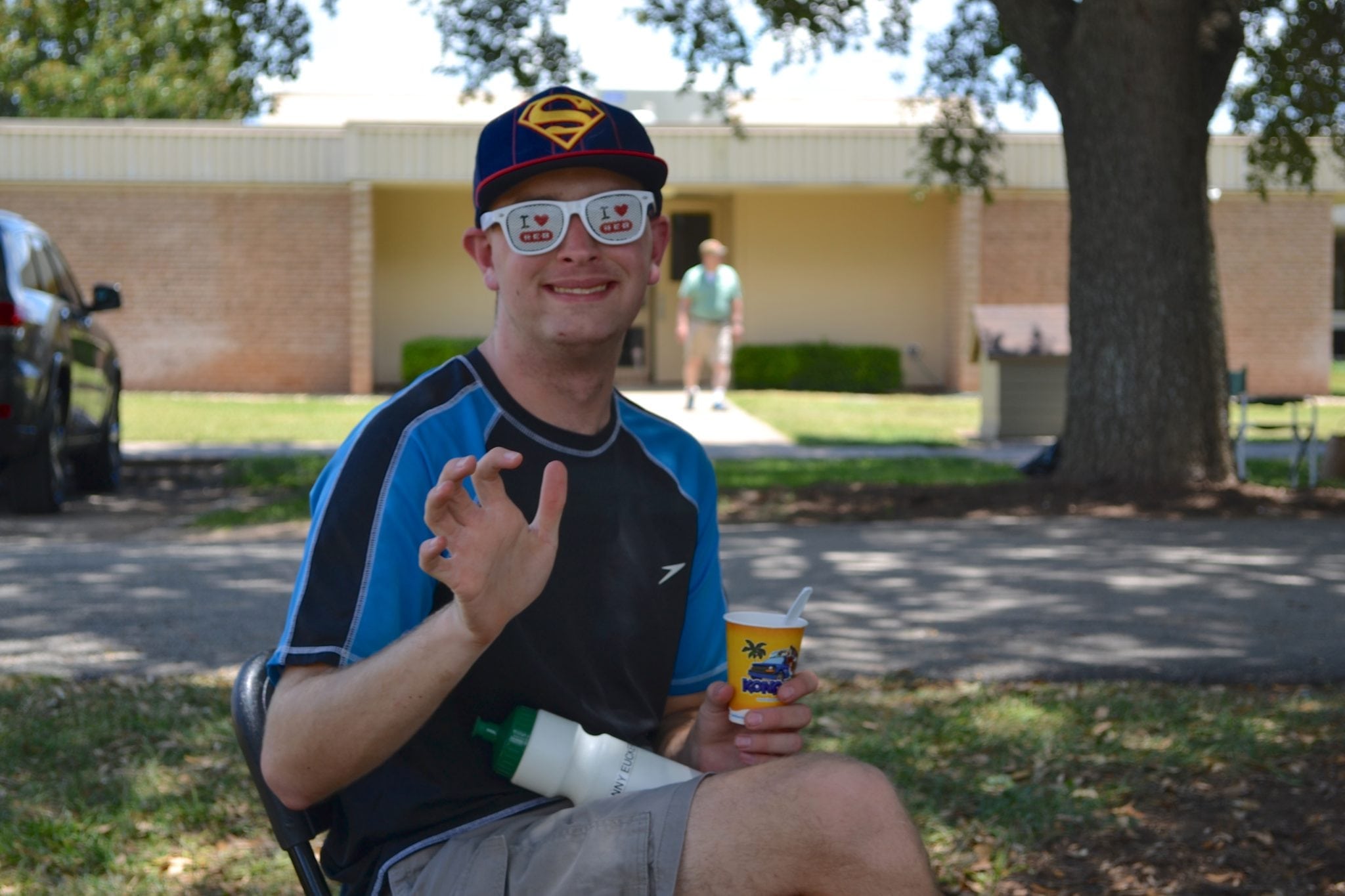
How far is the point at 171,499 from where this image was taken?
1205 centimetres

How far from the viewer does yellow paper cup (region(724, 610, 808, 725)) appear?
2.46m

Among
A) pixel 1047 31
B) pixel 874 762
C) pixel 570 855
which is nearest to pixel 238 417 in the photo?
pixel 1047 31

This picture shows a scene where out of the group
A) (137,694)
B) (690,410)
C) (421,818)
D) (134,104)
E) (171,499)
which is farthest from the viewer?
(134,104)

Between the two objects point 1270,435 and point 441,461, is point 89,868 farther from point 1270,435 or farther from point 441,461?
point 1270,435

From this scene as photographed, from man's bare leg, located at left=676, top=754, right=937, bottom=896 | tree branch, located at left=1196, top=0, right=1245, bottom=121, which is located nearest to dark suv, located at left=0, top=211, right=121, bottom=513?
tree branch, located at left=1196, top=0, right=1245, bottom=121

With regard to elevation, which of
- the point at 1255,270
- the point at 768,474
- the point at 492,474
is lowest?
the point at 768,474

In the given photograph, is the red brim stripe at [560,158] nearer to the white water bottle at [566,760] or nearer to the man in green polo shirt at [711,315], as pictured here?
the white water bottle at [566,760]

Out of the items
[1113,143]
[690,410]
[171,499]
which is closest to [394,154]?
[690,410]

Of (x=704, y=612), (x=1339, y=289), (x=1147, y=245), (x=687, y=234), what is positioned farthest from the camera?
(x=1339, y=289)

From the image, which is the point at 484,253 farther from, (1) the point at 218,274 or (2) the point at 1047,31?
(1) the point at 218,274

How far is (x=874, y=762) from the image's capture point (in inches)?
186

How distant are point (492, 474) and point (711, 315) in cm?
1806

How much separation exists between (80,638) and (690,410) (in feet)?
46.8

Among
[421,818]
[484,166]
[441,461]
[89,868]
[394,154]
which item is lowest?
[89,868]
